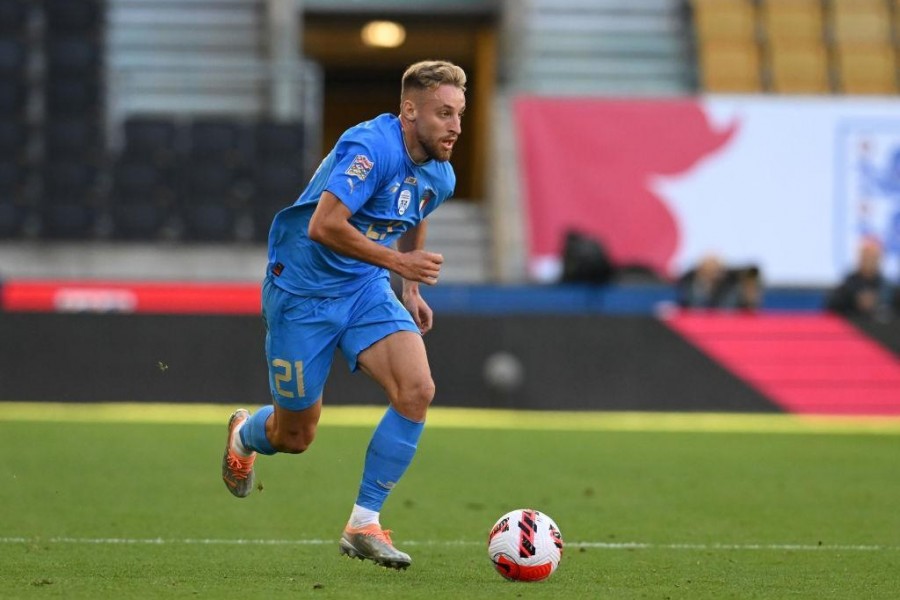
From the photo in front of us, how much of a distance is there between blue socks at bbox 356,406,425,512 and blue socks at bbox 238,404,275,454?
0.69 metres

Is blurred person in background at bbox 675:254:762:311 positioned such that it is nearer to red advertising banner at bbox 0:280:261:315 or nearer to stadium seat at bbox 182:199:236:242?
red advertising banner at bbox 0:280:261:315

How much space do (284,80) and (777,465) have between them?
38.2 feet

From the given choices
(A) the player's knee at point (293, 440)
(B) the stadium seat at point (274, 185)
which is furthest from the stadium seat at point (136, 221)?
(A) the player's knee at point (293, 440)

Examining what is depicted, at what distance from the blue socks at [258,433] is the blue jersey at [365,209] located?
2.21ft

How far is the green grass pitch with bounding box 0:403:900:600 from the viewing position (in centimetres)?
622

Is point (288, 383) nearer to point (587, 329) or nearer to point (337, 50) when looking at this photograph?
point (587, 329)

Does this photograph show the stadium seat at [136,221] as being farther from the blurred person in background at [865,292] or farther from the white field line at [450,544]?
the white field line at [450,544]

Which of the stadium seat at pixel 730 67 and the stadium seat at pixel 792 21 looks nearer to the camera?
the stadium seat at pixel 730 67

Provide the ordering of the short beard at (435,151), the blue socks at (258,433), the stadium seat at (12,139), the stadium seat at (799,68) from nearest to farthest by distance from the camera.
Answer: the short beard at (435,151) → the blue socks at (258,433) → the stadium seat at (12,139) → the stadium seat at (799,68)

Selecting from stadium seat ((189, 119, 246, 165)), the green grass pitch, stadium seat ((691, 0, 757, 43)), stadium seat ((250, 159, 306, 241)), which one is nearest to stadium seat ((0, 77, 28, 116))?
stadium seat ((189, 119, 246, 165))

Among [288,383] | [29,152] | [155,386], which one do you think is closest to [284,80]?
[29,152]

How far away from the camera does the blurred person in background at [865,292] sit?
17.0 m

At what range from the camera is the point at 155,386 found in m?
15.9

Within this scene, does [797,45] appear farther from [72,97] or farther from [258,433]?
[258,433]
